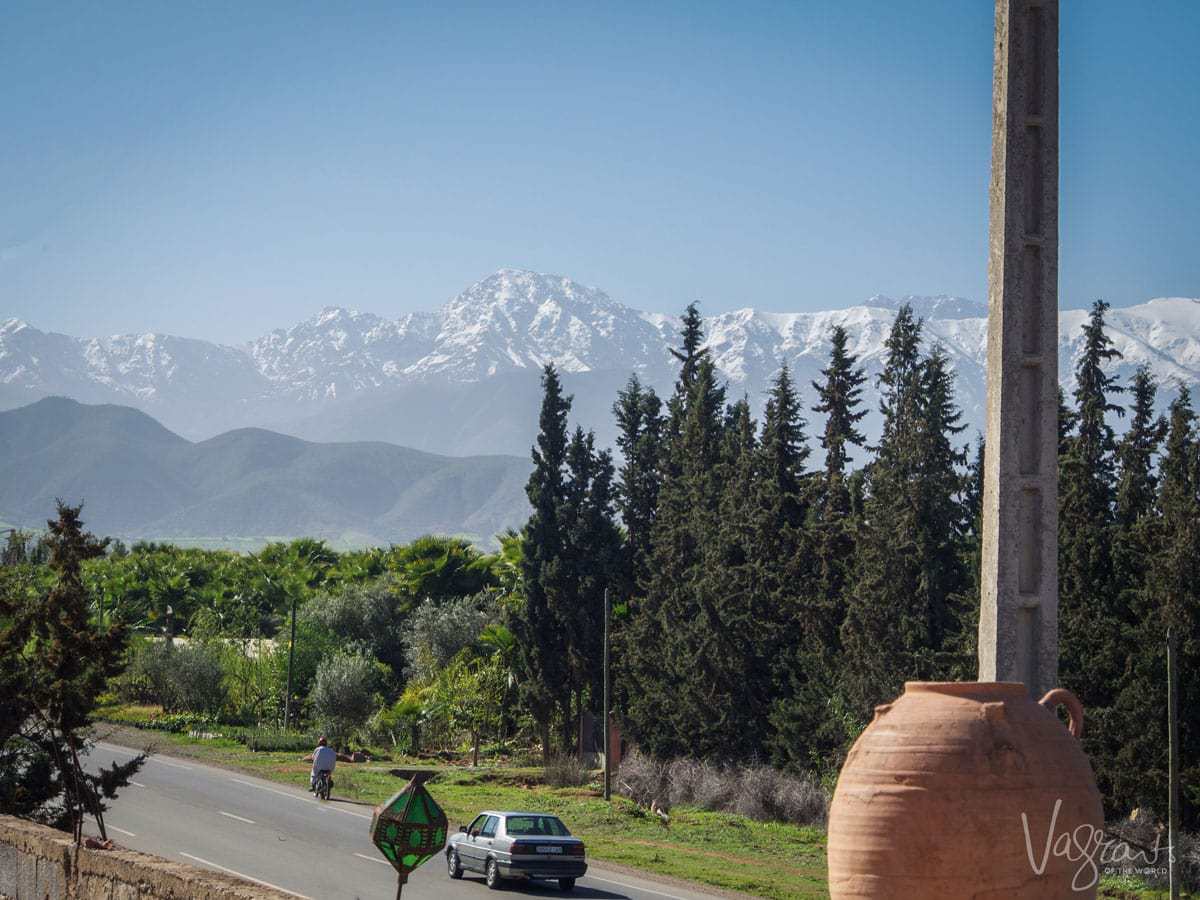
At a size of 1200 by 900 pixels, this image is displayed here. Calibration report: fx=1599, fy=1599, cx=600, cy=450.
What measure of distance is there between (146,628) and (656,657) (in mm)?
36711

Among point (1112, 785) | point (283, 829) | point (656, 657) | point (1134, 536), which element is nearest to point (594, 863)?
point (283, 829)

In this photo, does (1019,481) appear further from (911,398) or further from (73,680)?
(911,398)

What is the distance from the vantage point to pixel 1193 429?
3769 centimetres

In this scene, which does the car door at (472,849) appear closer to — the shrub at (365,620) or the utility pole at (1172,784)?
the utility pole at (1172,784)

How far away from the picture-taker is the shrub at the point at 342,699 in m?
54.2

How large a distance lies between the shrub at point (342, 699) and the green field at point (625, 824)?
3184mm

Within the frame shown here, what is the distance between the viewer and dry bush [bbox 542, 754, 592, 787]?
45.1 metres

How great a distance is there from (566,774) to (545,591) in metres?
6.87

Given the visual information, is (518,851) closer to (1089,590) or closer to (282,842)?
(282,842)

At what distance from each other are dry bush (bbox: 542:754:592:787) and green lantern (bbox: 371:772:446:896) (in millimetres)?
34925

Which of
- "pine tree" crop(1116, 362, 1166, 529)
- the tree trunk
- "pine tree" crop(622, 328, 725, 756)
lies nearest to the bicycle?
"pine tree" crop(622, 328, 725, 756)

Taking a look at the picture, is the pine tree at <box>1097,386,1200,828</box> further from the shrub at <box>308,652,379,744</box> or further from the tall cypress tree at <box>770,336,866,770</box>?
the shrub at <box>308,652,379,744</box>

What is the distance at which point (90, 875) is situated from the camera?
11109 mm

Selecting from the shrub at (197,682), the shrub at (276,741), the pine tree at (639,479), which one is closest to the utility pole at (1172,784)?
the pine tree at (639,479)
